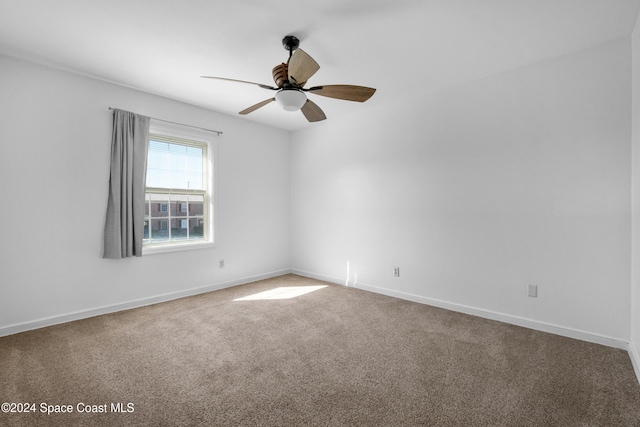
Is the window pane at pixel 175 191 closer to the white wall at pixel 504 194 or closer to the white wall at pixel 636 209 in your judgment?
the white wall at pixel 504 194

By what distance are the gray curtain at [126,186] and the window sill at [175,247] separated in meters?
0.18

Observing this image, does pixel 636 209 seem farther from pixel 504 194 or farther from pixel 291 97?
pixel 291 97

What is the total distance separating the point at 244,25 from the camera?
2.36 meters

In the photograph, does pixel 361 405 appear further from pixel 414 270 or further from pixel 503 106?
pixel 503 106

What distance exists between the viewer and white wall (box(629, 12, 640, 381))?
2.26m

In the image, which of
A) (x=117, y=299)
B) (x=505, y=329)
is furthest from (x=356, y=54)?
(x=117, y=299)

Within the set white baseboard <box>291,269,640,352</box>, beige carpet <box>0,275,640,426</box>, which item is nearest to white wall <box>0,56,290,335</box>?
beige carpet <box>0,275,640,426</box>

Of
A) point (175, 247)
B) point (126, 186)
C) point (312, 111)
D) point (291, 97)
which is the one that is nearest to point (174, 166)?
point (126, 186)

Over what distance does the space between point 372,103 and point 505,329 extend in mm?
3111

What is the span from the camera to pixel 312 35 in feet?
8.16

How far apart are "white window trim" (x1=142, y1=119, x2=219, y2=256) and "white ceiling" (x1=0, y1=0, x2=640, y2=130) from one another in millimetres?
633

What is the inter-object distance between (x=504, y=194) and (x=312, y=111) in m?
2.20

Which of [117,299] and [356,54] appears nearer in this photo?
[356,54]

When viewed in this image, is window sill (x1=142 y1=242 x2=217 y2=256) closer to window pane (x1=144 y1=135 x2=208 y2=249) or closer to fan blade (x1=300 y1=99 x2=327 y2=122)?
window pane (x1=144 y1=135 x2=208 y2=249)
